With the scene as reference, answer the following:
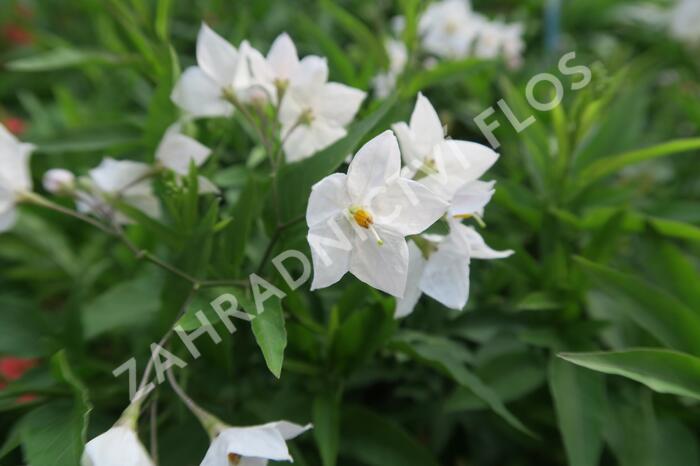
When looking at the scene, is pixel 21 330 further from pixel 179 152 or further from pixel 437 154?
pixel 437 154

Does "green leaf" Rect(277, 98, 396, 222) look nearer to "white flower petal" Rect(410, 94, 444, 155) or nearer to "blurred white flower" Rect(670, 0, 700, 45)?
"white flower petal" Rect(410, 94, 444, 155)

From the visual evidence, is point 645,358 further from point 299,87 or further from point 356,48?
point 356,48

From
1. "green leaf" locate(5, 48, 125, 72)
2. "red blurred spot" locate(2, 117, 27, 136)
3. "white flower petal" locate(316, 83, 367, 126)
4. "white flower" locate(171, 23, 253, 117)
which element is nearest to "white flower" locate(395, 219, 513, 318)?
"white flower petal" locate(316, 83, 367, 126)

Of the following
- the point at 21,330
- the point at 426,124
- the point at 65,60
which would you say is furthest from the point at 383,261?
the point at 65,60

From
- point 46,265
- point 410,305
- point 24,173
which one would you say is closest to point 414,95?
point 410,305

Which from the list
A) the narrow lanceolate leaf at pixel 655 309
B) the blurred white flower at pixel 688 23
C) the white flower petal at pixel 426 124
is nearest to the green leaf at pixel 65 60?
the white flower petal at pixel 426 124
